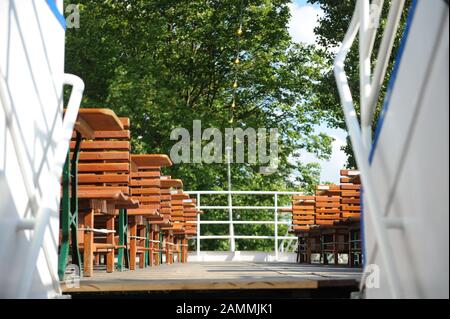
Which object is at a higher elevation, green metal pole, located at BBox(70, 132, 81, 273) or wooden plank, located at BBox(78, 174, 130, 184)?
wooden plank, located at BBox(78, 174, 130, 184)

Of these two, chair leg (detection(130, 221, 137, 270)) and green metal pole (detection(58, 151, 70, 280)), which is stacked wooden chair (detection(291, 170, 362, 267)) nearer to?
chair leg (detection(130, 221, 137, 270))

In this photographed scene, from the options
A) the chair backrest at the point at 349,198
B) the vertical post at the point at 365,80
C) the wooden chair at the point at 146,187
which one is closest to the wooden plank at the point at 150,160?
the wooden chair at the point at 146,187

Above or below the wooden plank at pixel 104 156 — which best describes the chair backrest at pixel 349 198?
below

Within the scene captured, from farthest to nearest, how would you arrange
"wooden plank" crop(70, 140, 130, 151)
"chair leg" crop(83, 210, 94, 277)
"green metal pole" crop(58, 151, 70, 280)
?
"wooden plank" crop(70, 140, 130, 151) < "chair leg" crop(83, 210, 94, 277) < "green metal pole" crop(58, 151, 70, 280)

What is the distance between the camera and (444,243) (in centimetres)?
184

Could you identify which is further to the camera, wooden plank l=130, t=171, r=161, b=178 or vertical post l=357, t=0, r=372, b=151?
wooden plank l=130, t=171, r=161, b=178

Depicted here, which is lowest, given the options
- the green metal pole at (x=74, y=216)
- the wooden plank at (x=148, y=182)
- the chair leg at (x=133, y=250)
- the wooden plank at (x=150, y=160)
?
the chair leg at (x=133, y=250)

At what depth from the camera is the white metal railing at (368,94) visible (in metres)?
2.13

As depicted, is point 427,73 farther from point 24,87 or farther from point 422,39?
point 24,87

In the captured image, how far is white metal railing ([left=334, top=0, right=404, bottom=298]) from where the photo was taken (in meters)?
2.13

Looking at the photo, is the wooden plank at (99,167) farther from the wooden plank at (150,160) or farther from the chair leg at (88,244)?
the wooden plank at (150,160)

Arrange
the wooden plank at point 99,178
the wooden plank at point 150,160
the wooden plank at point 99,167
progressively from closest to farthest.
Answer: the wooden plank at point 99,178 → the wooden plank at point 99,167 → the wooden plank at point 150,160

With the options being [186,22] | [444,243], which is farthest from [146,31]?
[444,243]

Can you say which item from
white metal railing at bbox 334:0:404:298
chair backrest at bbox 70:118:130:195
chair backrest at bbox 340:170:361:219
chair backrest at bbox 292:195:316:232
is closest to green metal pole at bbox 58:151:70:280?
chair backrest at bbox 70:118:130:195
